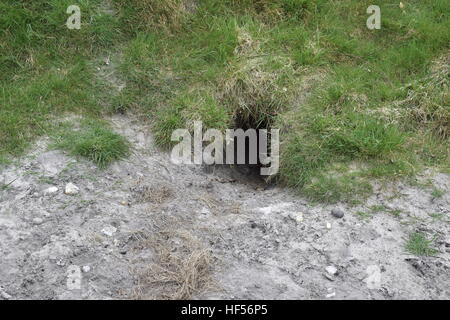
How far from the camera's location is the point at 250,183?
17.2 feet

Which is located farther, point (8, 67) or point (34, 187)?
point (8, 67)

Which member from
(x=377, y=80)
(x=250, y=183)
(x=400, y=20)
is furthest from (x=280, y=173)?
(x=400, y=20)

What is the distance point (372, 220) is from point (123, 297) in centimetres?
193

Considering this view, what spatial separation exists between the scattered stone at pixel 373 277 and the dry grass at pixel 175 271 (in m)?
1.06

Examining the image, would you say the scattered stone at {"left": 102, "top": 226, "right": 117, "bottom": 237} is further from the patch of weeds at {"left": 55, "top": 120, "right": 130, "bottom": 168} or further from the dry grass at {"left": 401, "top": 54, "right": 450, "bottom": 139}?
the dry grass at {"left": 401, "top": 54, "right": 450, "bottom": 139}

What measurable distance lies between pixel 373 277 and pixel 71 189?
236cm

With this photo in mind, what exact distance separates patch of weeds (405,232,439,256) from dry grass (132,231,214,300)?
144 cm

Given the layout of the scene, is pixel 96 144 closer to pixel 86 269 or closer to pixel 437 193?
pixel 86 269

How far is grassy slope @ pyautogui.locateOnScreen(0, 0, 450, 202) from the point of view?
4.93 metres

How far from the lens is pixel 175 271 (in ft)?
12.9

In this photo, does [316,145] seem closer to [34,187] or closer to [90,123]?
[90,123]

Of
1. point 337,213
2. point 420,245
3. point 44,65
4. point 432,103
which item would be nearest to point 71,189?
point 44,65
